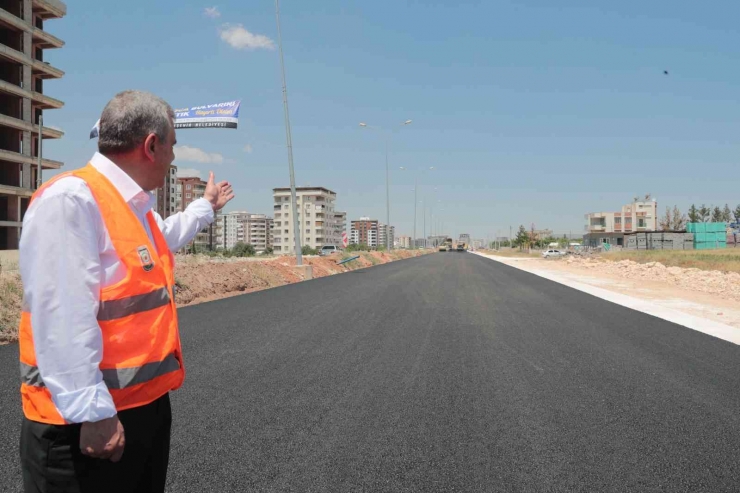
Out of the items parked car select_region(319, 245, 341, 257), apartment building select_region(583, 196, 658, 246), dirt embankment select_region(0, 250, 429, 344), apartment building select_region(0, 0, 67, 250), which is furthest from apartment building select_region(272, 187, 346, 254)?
dirt embankment select_region(0, 250, 429, 344)

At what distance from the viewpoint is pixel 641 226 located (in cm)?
11781

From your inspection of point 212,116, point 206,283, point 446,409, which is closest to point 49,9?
point 212,116

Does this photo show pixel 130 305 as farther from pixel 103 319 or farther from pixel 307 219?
pixel 307 219

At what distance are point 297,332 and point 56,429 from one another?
275 inches

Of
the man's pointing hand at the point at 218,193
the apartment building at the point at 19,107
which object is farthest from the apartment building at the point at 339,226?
the man's pointing hand at the point at 218,193

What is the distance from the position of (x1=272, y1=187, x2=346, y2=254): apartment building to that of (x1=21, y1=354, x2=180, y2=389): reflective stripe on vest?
130268 millimetres

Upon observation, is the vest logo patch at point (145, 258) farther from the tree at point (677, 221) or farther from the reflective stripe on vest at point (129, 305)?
the tree at point (677, 221)

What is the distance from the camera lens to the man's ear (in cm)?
188

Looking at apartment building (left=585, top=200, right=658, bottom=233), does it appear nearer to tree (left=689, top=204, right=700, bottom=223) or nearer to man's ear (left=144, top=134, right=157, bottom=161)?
tree (left=689, top=204, right=700, bottom=223)

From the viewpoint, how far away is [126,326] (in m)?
1.71

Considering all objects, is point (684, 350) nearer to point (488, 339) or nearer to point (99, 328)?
point (488, 339)

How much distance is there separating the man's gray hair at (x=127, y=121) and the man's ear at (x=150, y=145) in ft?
0.05

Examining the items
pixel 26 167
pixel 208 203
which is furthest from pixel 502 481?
pixel 26 167

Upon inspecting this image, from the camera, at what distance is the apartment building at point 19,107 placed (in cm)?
4175
